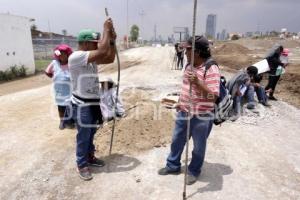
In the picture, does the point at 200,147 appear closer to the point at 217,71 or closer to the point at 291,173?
the point at 217,71

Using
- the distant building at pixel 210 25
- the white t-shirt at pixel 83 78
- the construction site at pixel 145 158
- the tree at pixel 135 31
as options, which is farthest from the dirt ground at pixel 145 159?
the tree at pixel 135 31

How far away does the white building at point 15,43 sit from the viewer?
12523 millimetres

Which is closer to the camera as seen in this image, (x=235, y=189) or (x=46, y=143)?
(x=235, y=189)

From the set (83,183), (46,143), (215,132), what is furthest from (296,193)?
(46,143)

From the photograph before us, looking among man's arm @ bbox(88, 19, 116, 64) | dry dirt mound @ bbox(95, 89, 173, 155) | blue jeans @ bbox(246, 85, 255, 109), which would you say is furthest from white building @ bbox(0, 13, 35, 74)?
man's arm @ bbox(88, 19, 116, 64)

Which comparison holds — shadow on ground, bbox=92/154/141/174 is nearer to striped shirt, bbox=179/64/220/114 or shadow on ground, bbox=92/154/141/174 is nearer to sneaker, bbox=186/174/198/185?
sneaker, bbox=186/174/198/185

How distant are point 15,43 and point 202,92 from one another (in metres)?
12.5

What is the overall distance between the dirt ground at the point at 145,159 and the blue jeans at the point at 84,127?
32 cm

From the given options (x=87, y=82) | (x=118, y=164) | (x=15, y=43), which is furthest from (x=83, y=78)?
(x=15, y=43)

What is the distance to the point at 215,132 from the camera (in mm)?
5477

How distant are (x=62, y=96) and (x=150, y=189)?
9.67 ft

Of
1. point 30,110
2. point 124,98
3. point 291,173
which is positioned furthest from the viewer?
point 124,98

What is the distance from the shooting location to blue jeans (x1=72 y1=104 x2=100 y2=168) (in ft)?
11.6

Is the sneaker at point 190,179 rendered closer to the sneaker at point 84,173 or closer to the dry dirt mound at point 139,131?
the dry dirt mound at point 139,131
